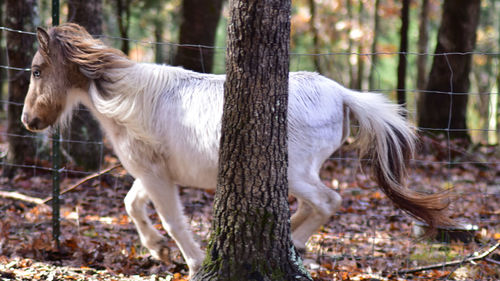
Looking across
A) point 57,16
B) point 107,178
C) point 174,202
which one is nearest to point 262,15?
point 174,202

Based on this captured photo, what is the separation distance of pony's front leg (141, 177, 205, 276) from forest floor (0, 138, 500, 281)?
0.85 feet

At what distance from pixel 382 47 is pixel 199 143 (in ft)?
72.6

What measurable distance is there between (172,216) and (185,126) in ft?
2.74

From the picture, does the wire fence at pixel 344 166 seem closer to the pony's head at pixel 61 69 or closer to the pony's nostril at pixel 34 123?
the pony's head at pixel 61 69

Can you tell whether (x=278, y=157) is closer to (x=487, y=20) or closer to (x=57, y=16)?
(x=57, y=16)

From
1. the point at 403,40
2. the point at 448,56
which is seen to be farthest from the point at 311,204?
the point at 448,56

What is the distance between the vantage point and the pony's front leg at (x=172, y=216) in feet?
15.5

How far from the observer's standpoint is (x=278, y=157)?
3.49 meters

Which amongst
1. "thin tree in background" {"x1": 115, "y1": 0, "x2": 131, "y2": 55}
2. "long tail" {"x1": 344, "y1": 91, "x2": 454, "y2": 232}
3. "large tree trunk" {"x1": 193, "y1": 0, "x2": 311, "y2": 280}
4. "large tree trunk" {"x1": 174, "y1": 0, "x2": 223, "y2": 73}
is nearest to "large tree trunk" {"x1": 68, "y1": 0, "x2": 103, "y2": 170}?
"large tree trunk" {"x1": 174, "y1": 0, "x2": 223, "y2": 73}

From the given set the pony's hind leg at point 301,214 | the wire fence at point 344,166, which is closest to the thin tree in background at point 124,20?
the wire fence at point 344,166

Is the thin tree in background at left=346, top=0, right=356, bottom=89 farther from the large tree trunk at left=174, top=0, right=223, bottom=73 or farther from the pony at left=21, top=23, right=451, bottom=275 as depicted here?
the pony at left=21, top=23, right=451, bottom=275

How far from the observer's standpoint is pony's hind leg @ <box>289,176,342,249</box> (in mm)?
4566

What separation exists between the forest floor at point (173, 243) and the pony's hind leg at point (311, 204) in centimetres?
37

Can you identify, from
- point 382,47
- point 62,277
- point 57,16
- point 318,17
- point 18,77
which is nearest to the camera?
point 62,277
